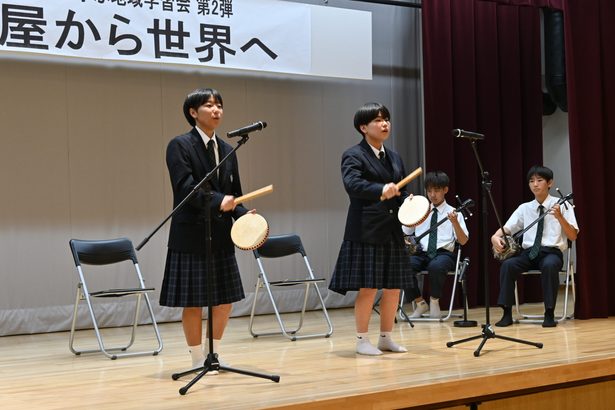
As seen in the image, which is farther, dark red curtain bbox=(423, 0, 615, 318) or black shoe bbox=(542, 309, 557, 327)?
dark red curtain bbox=(423, 0, 615, 318)

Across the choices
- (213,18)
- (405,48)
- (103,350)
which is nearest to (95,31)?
(213,18)

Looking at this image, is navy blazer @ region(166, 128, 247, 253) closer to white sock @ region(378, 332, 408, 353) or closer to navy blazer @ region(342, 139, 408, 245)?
navy blazer @ region(342, 139, 408, 245)

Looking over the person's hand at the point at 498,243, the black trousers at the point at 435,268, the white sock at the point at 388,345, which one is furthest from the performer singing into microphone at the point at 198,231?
the black trousers at the point at 435,268

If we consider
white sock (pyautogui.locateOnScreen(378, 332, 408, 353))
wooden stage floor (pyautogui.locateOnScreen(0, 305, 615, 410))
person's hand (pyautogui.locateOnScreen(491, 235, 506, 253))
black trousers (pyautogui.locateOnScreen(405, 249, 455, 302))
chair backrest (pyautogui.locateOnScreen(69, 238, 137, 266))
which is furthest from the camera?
black trousers (pyautogui.locateOnScreen(405, 249, 455, 302))

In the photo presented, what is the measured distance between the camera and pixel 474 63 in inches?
299

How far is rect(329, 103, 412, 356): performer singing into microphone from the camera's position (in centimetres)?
443

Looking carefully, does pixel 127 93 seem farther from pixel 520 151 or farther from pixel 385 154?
pixel 520 151

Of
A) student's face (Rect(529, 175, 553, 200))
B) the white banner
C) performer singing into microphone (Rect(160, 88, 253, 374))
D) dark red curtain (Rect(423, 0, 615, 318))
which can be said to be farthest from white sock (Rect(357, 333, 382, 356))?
the white banner

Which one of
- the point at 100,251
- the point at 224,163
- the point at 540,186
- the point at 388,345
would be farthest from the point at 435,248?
the point at 224,163

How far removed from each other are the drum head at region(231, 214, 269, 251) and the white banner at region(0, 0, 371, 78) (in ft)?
9.54

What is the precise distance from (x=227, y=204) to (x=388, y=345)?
1458 millimetres

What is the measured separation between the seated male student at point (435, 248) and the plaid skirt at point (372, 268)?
1.75 m

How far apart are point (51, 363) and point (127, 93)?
104 inches

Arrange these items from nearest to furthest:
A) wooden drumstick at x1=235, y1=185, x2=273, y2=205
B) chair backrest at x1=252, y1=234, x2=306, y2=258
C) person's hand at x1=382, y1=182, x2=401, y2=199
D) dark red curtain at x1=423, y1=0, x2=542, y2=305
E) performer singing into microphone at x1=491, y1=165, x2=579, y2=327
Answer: wooden drumstick at x1=235, y1=185, x2=273, y2=205 → person's hand at x1=382, y1=182, x2=401, y2=199 → performer singing into microphone at x1=491, y1=165, x2=579, y2=327 → chair backrest at x1=252, y1=234, x2=306, y2=258 → dark red curtain at x1=423, y1=0, x2=542, y2=305
